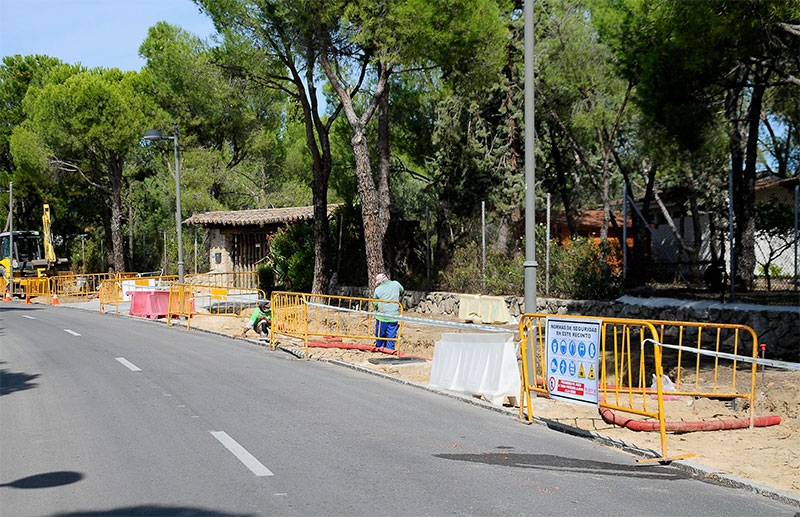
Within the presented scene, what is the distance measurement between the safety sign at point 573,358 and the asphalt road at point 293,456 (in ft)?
1.80

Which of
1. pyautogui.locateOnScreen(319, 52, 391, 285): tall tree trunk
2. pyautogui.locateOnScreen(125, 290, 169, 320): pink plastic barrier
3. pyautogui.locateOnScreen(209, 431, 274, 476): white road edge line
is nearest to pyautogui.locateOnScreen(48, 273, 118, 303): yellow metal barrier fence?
pyautogui.locateOnScreen(125, 290, 169, 320): pink plastic barrier

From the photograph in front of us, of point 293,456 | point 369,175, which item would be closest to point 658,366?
point 293,456

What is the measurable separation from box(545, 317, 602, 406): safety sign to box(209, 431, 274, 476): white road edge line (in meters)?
3.80

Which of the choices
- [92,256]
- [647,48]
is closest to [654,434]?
[647,48]

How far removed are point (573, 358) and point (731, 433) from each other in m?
1.96

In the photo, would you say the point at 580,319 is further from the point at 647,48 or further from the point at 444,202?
the point at 444,202

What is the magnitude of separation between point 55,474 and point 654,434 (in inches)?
250

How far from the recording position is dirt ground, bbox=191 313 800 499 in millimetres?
7422

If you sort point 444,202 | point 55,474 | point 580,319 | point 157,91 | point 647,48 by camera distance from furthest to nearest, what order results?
point 157,91 < point 444,202 < point 647,48 < point 580,319 < point 55,474

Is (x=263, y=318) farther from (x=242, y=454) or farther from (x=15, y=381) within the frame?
(x=242, y=454)

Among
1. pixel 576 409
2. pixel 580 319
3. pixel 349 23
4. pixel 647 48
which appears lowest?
pixel 576 409

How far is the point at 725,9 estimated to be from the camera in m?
12.5

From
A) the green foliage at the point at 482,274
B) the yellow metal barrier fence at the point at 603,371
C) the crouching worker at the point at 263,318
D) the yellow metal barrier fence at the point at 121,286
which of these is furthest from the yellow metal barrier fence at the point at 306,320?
the yellow metal barrier fence at the point at 121,286

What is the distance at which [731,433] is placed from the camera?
8.84 metres
